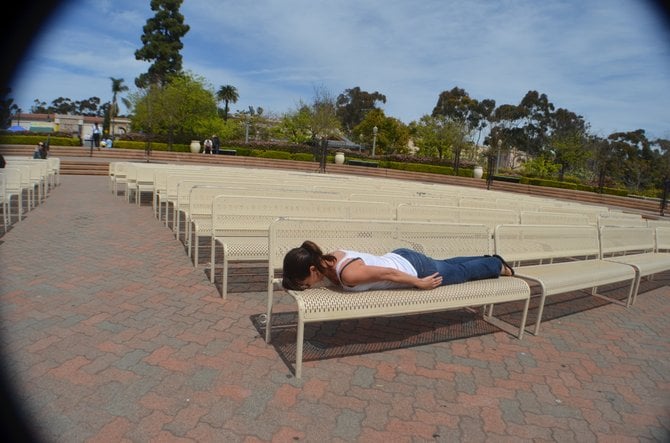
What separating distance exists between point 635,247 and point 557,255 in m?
2.29

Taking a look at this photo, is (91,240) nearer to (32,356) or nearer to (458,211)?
(32,356)

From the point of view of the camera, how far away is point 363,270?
3080 millimetres

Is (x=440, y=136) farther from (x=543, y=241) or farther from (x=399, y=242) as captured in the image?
(x=399, y=242)

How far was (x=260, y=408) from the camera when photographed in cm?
247

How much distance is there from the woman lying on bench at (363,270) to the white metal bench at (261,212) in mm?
1498

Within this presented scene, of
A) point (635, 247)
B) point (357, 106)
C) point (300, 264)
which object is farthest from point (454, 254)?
point (357, 106)

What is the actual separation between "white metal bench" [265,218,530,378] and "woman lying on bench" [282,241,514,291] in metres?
0.06

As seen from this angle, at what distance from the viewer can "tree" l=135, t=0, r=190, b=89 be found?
168ft

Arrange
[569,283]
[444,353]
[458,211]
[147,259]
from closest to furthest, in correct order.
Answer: [444,353], [569,283], [147,259], [458,211]

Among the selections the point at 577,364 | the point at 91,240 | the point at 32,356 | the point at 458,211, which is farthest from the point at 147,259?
the point at 577,364

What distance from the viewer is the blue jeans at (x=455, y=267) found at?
11.5ft

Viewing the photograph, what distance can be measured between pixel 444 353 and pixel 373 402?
3.32ft

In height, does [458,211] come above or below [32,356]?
above

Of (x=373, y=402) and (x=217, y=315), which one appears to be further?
(x=217, y=315)
